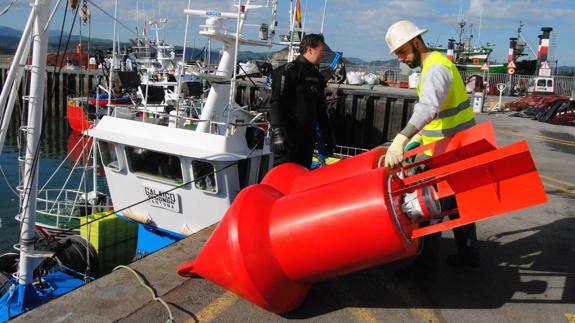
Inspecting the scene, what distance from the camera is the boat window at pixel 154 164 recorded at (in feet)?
23.6

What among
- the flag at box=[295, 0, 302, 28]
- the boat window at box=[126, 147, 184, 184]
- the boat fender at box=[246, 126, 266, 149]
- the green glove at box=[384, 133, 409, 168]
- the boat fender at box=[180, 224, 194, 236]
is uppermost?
the flag at box=[295, 0, 302, 28]

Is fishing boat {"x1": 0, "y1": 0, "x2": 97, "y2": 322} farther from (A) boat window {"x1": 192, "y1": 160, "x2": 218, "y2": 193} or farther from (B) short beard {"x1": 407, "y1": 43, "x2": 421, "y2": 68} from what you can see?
(B) short beard {"x1": 407, "y1": 43, "x2": 421, "y2": 68}

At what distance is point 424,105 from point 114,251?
21.3 ft

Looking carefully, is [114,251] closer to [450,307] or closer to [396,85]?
[450,307]

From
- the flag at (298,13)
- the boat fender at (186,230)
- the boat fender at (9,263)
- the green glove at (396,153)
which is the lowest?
the boat fender at (9,263)

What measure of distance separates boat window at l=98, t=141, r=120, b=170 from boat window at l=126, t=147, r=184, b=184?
364mm

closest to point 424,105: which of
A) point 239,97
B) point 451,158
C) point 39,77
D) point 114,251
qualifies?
point 451,158

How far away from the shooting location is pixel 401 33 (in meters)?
3.37

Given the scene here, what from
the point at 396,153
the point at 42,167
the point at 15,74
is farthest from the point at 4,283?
the point at 42,167

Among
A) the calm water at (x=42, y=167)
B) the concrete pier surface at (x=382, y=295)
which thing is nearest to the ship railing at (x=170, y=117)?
the calm water at (x=42, y=167)

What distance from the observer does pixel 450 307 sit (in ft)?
11.0

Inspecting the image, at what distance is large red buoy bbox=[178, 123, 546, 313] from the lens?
277cm

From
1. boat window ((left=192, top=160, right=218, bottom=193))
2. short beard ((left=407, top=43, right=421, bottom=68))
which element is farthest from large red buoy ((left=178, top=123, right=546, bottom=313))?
boat window ((left=192, top=160, right=218, bottom=193))

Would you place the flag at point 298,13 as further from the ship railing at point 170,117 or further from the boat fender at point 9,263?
the boat fender at point 9,263
